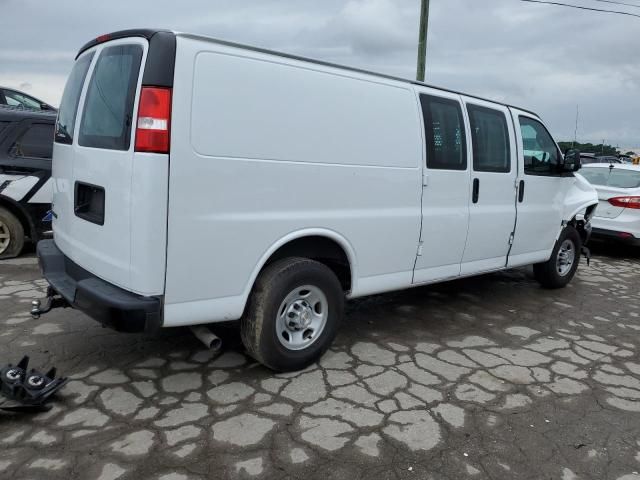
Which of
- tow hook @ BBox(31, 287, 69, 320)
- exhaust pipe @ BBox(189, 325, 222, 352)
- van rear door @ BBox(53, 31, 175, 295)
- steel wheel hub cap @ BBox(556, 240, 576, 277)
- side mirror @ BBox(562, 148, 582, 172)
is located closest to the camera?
van rear door @ BBox(53, 31, 175, 295)

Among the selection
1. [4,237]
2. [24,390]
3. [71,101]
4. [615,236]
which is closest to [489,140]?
[71,101]

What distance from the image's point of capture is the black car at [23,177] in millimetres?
5887

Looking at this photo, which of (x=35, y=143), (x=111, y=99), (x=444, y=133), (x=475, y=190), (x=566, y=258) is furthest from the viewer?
(x=566, y=258)

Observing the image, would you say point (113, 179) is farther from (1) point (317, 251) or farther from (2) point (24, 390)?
(1) point (317, 251)

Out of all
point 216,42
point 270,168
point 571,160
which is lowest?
point 270,168

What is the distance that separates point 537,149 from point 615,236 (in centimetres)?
363

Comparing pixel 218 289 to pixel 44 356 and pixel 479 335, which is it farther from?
pixel 479 335

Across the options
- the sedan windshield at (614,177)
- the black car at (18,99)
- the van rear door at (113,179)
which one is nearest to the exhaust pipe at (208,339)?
the van rear door at (113,179)

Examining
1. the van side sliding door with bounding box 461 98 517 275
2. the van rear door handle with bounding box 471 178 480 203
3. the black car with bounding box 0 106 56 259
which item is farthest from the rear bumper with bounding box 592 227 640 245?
the black car with bounding box 0 106 56 259

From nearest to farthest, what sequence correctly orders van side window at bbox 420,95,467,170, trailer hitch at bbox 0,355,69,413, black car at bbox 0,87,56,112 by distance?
trailer hitch at bbox 0,355,69,413 < van side window at bbox 420,95,467,170 < black car at bbox 0,87,56,112

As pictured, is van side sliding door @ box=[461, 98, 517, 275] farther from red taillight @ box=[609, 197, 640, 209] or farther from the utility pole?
the utility pole

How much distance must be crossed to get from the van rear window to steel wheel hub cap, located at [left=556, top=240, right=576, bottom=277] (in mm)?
5031

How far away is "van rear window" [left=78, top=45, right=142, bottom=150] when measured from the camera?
9.38 ft

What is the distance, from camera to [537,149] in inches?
214
